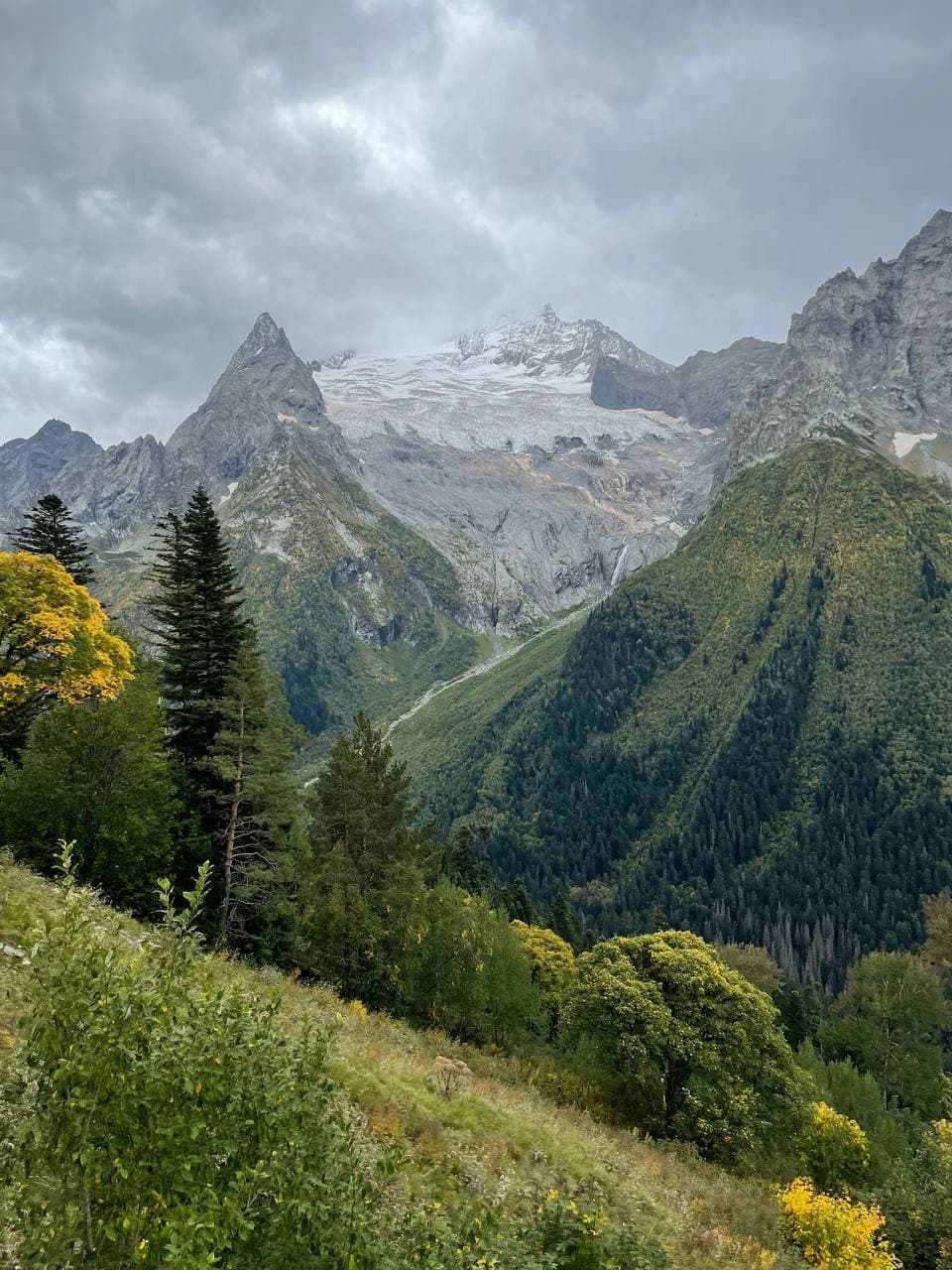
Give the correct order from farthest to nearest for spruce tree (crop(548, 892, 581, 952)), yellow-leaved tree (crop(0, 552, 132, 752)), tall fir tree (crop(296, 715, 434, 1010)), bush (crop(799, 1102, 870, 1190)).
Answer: spruce tree (crop(548, 892, 581, 952)), bush (crop(799, 1102, 870, 1190)), tall fir tree (crop(296, 715, 434, 1010)), yellow-leaved tree (crop(0, 552, 132, 752))

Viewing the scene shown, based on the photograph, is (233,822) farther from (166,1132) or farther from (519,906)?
(519,906)

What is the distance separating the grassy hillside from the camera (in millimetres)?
13453

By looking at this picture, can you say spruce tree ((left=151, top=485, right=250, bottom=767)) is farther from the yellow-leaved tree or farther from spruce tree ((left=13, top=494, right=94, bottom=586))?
spruce tree ((left=13, top=494, right=94, bottom=586))

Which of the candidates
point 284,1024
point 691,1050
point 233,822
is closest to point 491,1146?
point 284,1024

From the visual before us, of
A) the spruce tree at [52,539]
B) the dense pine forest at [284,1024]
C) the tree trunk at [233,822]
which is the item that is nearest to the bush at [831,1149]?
the dense pine forest at [284,1024]

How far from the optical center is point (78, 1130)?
5539 mm

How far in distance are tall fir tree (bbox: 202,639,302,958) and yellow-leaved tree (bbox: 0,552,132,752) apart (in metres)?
4.93

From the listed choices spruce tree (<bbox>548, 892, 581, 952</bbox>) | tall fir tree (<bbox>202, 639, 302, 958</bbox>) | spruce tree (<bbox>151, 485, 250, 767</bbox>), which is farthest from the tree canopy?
spruce tree (<bbox>548, 892, 581, 952</bbox>)

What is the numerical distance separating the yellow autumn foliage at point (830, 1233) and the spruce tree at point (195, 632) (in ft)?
85.1

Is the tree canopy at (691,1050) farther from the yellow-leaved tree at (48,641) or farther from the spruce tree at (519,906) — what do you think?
the spruce tree at (519,906)

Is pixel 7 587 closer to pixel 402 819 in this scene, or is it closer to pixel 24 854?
pixel 24 854

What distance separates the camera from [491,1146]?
15.4 m

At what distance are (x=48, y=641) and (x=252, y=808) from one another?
433 inches

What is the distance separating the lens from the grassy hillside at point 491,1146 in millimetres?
13453
